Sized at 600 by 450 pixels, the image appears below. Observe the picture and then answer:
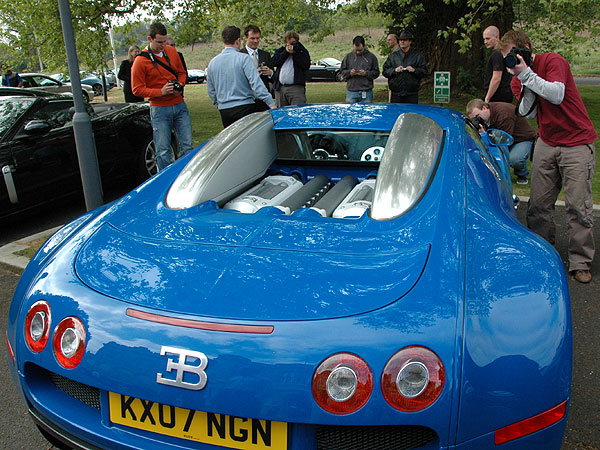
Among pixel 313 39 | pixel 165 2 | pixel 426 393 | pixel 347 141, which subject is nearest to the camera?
pixel 426 393

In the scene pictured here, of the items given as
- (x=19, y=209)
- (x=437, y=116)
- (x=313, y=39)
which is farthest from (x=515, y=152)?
(x=313, y=39)

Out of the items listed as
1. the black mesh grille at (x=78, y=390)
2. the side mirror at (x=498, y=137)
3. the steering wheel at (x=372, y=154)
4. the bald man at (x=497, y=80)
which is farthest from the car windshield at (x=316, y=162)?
the bald man at (x=497, y=80)

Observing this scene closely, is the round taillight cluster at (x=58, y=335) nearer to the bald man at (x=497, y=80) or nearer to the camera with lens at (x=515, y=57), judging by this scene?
the camera with lens at (x=515, y=57)

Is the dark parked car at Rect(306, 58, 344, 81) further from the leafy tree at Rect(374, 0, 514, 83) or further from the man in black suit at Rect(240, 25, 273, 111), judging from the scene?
the man in black suit at Rect(240, 25, 273, 111)

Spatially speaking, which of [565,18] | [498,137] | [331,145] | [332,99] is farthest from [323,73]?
[331,145]

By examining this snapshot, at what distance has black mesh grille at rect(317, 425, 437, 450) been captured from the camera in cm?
158

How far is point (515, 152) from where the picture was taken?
6133 mm

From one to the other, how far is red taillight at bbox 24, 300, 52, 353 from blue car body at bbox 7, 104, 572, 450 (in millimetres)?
21

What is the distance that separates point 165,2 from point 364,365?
13.9 meters

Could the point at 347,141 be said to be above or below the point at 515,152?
above

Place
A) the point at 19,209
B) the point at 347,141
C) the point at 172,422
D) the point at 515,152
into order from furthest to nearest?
the point at 515,152 < the point at 19,209 < the point at 347,141 < the point at 172,422

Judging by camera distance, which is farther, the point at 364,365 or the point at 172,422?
the point at 172,422

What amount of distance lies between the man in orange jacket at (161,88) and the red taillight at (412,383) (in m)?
5.11

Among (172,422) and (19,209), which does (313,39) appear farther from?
(172,422)
